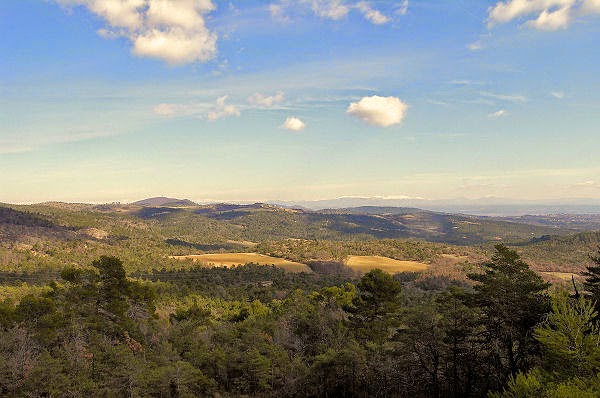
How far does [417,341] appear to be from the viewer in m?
31.3

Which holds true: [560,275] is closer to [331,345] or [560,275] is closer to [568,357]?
[331,345]

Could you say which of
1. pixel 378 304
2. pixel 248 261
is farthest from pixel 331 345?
A: pixel 248 261

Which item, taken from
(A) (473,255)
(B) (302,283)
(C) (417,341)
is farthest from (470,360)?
(A) (473,255)

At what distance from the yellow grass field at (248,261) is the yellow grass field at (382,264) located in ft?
64.4

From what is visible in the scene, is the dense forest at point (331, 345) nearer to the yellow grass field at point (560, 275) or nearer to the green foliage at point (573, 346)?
the green foliage at point (573, 346)

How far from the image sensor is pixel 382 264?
159m

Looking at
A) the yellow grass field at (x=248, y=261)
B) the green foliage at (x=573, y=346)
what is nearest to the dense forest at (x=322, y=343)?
the green foliage at (x=573, y=346)

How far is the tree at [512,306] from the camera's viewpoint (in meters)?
24.1

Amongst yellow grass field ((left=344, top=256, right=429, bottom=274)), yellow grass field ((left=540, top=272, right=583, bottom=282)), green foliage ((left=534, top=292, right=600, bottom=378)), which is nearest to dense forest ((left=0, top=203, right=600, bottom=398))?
green foliage ((left=534, top=292, right=600, bottom=378))

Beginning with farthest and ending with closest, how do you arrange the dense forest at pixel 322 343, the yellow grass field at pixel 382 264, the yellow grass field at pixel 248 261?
the yellow grass field at pixel 382 264 → the yellow grass field at pixel 248 261 → the dense forest at pixel 322 343

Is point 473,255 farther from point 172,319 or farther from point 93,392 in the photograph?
point 93,392

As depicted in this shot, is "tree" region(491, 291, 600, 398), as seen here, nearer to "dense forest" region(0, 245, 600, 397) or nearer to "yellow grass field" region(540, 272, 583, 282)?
"dense forest" region(0, 245, 600, 397)

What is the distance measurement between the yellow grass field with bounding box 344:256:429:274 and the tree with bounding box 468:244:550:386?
4759 inches

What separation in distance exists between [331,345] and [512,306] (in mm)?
23543
